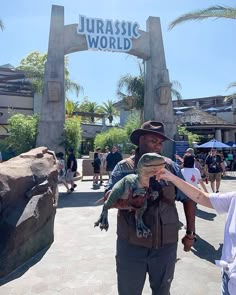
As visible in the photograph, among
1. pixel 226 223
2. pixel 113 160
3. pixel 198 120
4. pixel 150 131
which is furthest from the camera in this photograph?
pixel 198 120

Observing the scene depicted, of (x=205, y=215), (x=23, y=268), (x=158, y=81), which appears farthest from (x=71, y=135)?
(x=23, y=268)

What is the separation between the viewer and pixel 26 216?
4406mm

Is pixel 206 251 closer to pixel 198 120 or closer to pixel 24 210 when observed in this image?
pixel 24 210

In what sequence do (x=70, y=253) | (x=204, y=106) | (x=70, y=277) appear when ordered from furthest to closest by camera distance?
(x=204, y=106) → (x=70, y=253) → (x=70, y=277)

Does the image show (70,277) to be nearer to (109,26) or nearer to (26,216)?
(26,216)

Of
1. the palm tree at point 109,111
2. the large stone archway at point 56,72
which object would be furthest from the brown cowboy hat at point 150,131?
the palm tree at point 109,111

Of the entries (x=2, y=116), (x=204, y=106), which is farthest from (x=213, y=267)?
(x=204, y=106)

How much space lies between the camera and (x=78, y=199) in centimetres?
981

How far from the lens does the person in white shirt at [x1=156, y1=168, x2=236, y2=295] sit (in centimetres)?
181

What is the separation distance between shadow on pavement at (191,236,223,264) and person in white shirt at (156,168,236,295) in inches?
114

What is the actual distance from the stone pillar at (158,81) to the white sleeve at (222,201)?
1331 cm

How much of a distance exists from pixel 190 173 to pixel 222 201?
4330 millimetres

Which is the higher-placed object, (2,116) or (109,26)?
(109,26)

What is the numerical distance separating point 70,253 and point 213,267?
2149 mm
